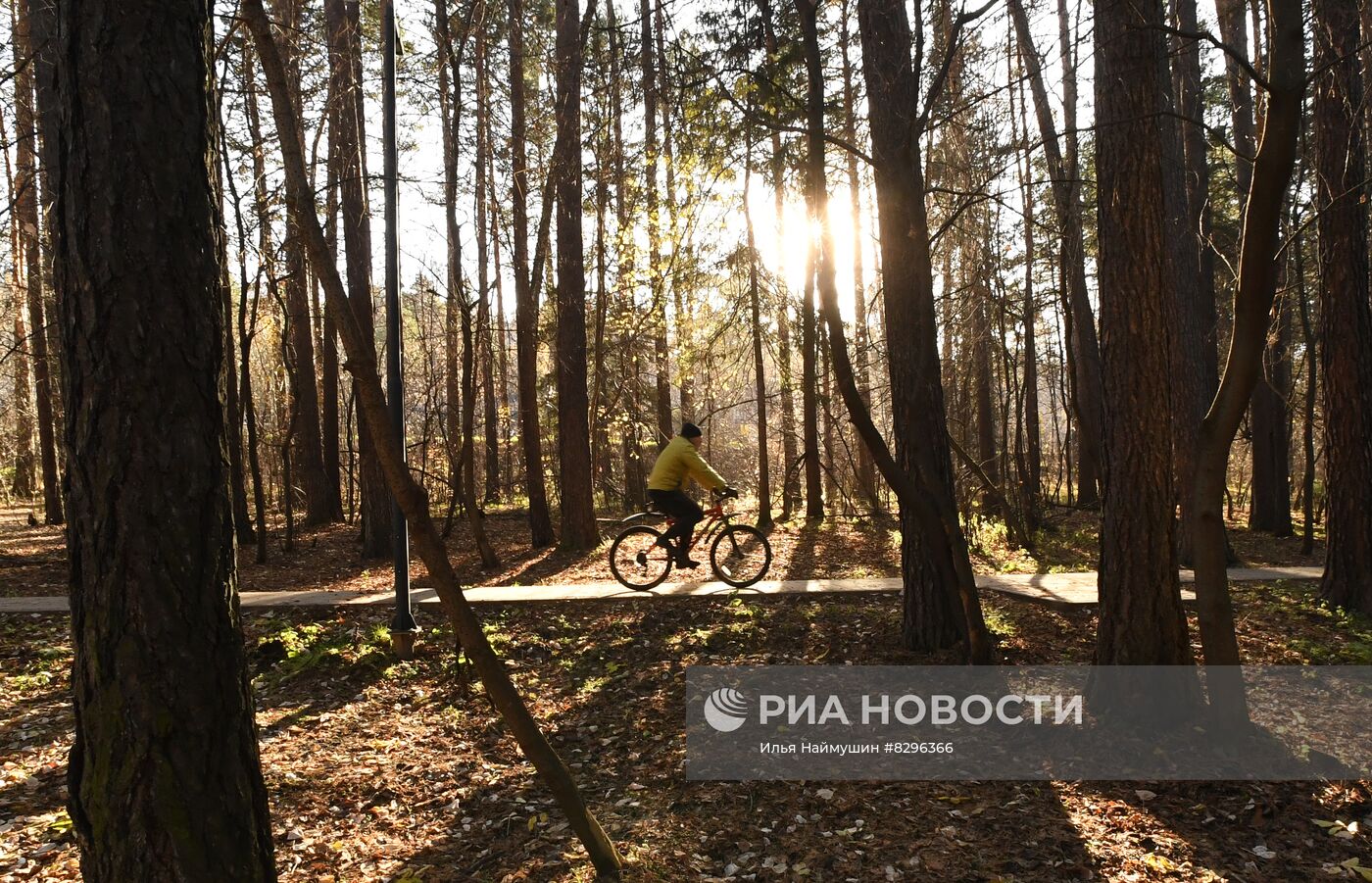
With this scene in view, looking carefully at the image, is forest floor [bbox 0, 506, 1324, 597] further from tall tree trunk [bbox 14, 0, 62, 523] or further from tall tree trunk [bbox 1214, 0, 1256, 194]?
tall tree trunk [bbox 1214, 0, 1256, 194]

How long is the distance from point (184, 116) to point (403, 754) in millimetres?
4173

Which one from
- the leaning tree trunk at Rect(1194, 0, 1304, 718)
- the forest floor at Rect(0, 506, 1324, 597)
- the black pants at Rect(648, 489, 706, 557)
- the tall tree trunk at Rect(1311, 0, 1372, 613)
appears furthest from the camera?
the forest floor at Rect(0, 506, 1324, 597)

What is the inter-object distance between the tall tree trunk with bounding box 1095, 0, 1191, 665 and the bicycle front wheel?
4.39 meters

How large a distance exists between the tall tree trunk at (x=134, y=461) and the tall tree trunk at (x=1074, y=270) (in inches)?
379

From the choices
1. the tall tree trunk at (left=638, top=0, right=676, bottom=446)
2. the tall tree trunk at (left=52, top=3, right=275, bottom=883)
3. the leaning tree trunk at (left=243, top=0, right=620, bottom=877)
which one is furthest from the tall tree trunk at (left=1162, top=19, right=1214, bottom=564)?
the tall tree trunk at (left=52, top=3, right=275, bottom=883)

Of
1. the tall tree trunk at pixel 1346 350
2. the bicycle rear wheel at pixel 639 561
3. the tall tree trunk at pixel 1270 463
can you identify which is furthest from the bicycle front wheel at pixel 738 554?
the tall tree trunk at pixel 1270 463

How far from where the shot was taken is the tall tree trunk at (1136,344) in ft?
15.3

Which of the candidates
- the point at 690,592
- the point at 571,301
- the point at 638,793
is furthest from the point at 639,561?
the point at 571,301

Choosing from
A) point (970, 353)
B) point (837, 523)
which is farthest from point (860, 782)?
point (970, 353)

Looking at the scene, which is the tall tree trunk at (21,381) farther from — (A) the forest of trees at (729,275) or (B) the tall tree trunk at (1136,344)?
(B) the tall tree trunk at (1136,344)

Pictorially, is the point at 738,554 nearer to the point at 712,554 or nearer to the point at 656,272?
the point at 712,554

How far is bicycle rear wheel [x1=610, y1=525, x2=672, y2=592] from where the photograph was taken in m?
8.84

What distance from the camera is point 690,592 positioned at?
28.0 ft

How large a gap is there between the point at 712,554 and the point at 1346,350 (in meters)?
6.36
